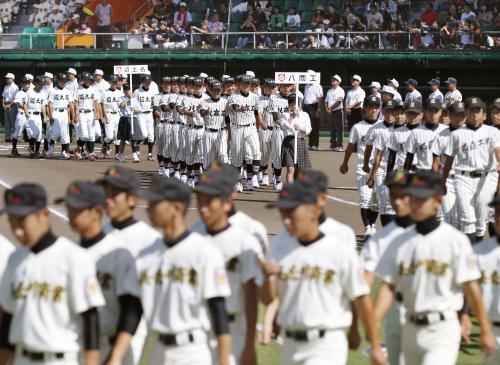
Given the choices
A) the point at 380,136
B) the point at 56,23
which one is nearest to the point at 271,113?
the point at 380,136

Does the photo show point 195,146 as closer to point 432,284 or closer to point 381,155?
point 381,155

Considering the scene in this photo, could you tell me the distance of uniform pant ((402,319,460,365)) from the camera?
301 inches

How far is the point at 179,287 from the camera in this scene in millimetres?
6941

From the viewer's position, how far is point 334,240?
24.2ft

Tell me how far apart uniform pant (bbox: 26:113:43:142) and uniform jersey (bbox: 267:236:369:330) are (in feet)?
76.3

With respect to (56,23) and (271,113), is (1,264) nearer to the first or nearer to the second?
(271,113)

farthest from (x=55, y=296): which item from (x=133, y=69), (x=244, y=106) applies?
(x=133, y=69)

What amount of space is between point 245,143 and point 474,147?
10782 millimetres

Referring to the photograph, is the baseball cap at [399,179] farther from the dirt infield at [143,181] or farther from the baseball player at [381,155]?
the dirt infield at [143,181]

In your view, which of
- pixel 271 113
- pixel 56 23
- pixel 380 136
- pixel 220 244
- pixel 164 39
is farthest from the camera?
pixel 56 23

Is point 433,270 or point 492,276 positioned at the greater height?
point 433,270

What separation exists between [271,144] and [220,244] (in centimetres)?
1689

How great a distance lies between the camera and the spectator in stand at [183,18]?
38594mm

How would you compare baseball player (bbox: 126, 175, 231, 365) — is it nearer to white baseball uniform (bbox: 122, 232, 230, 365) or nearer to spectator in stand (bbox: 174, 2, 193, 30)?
white baseball uniform (bbox: 122, 232, 230, 365)
